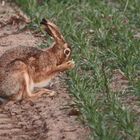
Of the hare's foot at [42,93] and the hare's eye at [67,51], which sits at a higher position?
the hare's eye at [67,51]

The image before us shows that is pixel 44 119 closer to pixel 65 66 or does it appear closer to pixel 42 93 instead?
pixel 42 93

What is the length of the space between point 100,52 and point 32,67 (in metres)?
1.72

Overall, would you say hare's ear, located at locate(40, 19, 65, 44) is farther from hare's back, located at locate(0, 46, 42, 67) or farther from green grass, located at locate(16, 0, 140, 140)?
green grass, located at locate(16, 0, 140, 140)

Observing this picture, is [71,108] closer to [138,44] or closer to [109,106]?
[109,106]

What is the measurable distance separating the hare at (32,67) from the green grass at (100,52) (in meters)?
0.29

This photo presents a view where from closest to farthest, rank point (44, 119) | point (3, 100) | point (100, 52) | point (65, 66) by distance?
1. point (44, 119)
2. point (3, 100)
3. point (65, 66)
4. point (100, 52)

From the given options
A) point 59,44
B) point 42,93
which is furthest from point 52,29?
point 42,93

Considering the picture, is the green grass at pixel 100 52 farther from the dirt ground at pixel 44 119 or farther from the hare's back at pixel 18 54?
the hare's back at pixel 18 54

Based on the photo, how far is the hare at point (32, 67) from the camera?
7.90 metres

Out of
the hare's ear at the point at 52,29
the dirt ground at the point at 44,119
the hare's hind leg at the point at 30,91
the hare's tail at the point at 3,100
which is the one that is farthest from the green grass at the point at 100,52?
the hare's tail at the point at 3,100

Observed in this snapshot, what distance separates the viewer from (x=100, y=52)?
959cm

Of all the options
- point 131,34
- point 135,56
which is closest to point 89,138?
point 135,56

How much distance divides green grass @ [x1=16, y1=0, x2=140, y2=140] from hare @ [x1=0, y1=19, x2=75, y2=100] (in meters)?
0.29

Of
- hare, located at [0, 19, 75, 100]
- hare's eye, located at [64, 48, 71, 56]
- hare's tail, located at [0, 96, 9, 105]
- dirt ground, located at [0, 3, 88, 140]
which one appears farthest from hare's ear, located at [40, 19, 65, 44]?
hare's tail, located at [0, 96, 9, 105]
